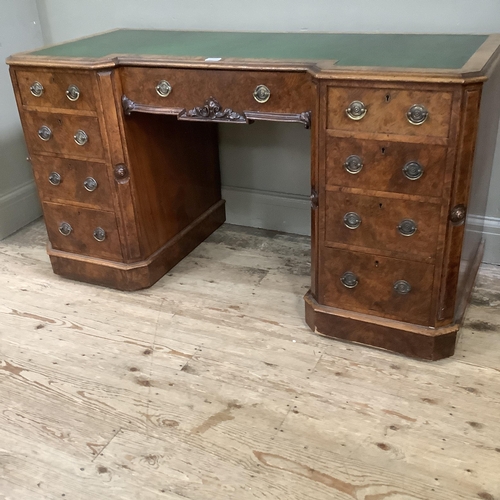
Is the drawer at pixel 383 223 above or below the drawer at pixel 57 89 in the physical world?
below

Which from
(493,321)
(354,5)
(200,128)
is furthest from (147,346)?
(354,5)

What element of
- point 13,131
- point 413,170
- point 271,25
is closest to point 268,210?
point 271,25

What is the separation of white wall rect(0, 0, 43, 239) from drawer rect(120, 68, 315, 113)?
99cm

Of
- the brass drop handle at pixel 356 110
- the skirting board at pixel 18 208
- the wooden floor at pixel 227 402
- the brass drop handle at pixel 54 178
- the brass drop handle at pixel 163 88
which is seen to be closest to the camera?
the wooden floor at pixel 227 402

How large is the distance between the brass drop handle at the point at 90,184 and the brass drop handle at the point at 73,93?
0.87 feet

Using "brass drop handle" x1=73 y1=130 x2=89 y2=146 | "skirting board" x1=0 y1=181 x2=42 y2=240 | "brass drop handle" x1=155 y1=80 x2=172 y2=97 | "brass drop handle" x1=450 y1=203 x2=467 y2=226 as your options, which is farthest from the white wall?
"brass drop handle" x1=450 y1=203 x2=467 y2=226

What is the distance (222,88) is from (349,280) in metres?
0.66

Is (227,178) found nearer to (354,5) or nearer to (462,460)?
(354,5)

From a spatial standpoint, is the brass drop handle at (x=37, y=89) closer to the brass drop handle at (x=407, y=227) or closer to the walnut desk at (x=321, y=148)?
the walnut desk at (x=321, y=148)

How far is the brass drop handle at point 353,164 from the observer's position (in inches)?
56.7

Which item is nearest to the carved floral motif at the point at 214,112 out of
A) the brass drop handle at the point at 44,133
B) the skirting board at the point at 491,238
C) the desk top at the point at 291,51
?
the desk top at the point at 291,51

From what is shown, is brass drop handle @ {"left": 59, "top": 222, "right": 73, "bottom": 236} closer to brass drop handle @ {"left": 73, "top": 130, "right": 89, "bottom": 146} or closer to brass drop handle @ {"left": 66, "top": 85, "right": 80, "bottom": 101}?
brass drop handle @ {"left": 73, "top": 130, "right": 89, "bottom": 146}

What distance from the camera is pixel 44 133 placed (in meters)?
1.83

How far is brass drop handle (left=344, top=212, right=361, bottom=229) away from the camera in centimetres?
151
